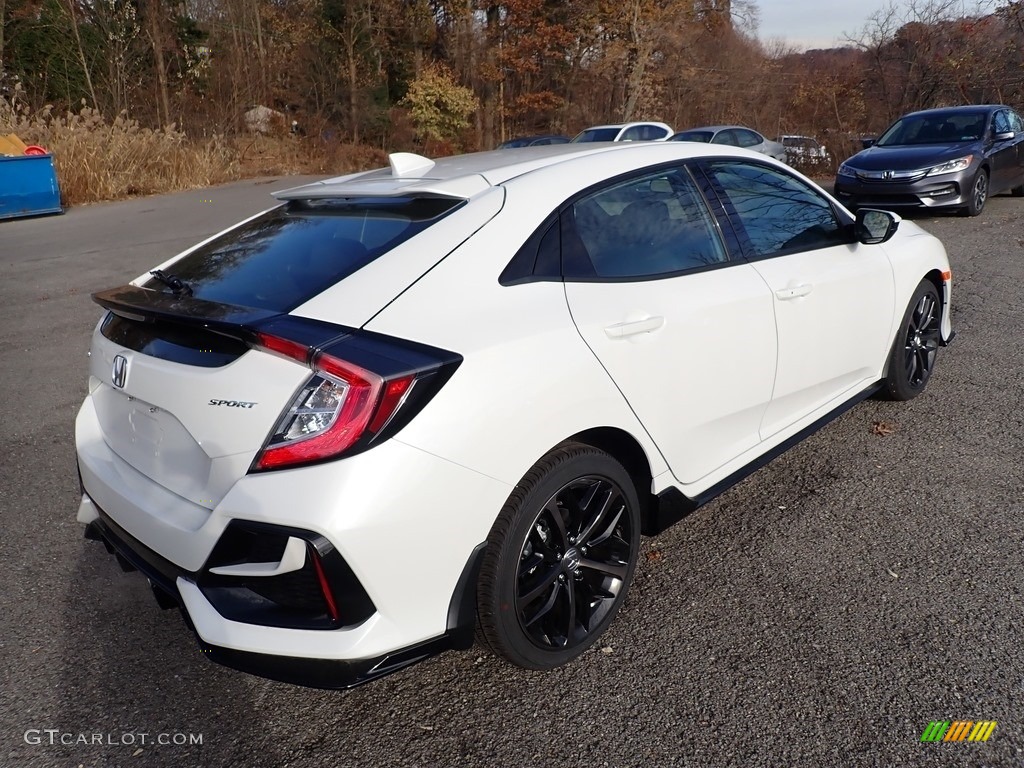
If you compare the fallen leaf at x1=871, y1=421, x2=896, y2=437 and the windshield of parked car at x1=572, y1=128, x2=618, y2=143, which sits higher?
the windshield of parked car at x1=572, y1=128, x2=618, y2=143

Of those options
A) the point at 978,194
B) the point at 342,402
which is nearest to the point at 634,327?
the point at 342,402

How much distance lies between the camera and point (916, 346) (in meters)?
4.53

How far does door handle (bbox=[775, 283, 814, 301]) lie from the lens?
3.26 metres

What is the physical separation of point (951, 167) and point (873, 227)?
877cm

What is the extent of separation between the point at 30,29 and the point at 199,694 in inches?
1217

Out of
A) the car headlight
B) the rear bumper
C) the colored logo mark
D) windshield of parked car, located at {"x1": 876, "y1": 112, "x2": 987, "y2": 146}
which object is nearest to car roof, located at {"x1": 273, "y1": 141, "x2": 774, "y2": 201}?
the rear bumper

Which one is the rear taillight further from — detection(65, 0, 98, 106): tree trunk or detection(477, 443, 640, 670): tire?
detection(65, 0, 98, 106): tree trunk

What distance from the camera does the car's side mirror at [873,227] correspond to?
3.83 meters

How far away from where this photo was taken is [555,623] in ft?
8.48

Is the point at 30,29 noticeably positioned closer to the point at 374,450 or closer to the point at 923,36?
the point at 923,36

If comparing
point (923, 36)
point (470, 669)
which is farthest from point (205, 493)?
point (923, 36)

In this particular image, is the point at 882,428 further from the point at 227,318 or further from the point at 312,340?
the point at 227,318

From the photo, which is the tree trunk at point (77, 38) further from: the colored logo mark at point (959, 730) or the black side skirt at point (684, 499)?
the colored logo mark at point (959, 730)

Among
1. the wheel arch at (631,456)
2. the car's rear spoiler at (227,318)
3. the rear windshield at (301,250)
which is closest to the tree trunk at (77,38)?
the rear windshield at (301,250)
